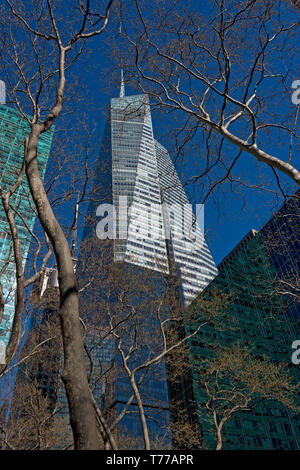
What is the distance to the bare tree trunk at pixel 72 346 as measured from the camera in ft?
7.06

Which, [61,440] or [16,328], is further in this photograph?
[61,440]

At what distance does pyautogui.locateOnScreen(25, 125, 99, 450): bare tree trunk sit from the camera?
2150mm

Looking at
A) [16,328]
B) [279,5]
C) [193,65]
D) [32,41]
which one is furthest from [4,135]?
[279,5]

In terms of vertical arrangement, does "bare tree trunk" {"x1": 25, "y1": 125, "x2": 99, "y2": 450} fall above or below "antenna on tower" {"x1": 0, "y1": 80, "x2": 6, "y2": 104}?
below

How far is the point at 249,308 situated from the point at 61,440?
26.4 metres

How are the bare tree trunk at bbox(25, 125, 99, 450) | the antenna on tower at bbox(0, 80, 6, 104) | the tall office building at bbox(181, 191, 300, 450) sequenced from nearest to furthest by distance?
1. the bare tree trunk at bbox(25, 125, 99, 450)
2. the antenna on tower at bbox(0, 80, 6, 104)
3. the tall office building at bbox(181, 191, 300, 450)

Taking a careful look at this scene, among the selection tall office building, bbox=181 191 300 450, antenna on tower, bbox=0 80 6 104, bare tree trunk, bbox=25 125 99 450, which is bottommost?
bare tree trunk, bbox=25 125 99 450

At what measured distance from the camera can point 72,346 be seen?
2498 mm

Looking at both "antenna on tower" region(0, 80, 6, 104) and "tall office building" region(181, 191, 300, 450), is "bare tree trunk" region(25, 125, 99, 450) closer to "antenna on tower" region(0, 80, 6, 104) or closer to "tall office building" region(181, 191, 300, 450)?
"antenna on tower" region(0, 80, 6, 104)

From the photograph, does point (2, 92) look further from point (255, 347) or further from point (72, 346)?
point (255, 347)

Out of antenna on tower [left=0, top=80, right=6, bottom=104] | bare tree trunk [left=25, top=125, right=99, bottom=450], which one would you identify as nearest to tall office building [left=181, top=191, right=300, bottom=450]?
antenna on tower [left=0, top=80, right=6, bottom=104]

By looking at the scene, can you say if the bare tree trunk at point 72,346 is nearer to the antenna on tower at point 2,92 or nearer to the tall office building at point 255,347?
the antenna on tower at point 2,92

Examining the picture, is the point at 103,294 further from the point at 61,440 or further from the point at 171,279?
the point at 61,440

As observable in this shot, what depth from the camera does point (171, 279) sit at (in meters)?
12.0
